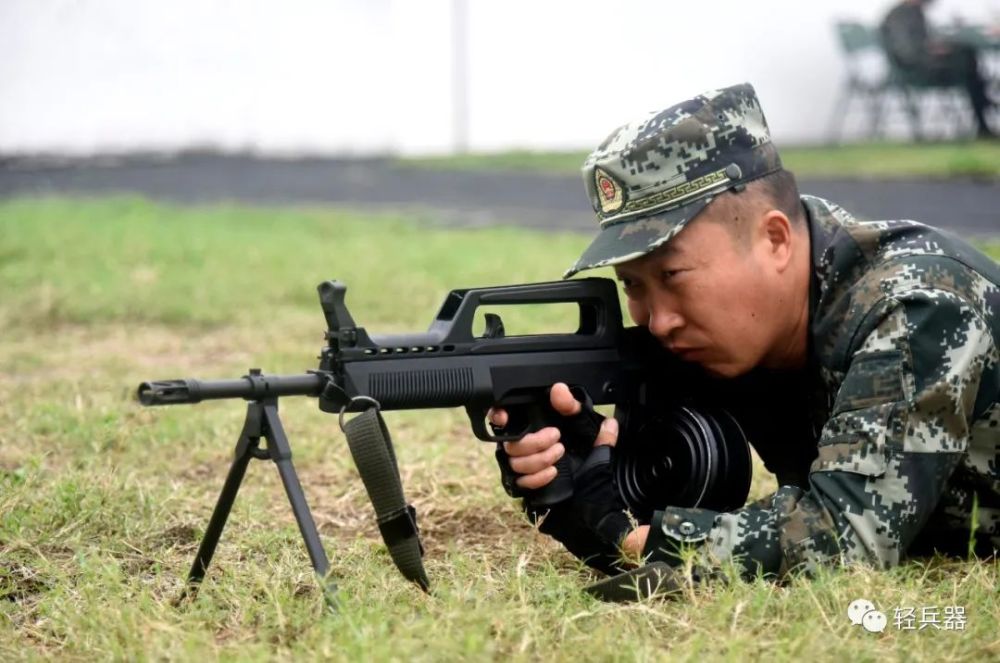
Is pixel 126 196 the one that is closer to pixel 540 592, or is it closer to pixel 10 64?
pixel 10 64

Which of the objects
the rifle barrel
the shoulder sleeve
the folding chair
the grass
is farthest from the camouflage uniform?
the folding chair

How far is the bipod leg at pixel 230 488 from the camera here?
2.94 m

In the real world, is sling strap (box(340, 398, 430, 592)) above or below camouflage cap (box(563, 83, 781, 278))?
below

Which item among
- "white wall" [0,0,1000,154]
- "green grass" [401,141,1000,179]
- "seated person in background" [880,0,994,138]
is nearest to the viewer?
"green grass" [401,141,1000,179]

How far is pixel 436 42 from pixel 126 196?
6.08 metres

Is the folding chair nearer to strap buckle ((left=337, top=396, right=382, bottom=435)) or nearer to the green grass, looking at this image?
the green grass

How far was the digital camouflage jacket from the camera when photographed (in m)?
3.03

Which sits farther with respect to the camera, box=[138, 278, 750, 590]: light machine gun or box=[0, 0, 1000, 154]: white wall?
box=[0, 0, 1000, 154]: white wall

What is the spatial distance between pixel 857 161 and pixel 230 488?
1306cm

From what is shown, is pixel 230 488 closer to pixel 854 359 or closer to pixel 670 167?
pixel 670 167

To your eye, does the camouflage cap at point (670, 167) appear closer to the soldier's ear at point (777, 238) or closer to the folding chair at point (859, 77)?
the soldier's ear at point (777, 238)

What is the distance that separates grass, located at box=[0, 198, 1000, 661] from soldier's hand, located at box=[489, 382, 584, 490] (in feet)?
0.75

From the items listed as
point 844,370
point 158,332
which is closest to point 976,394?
point 844,370

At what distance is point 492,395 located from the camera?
3.22 meters
